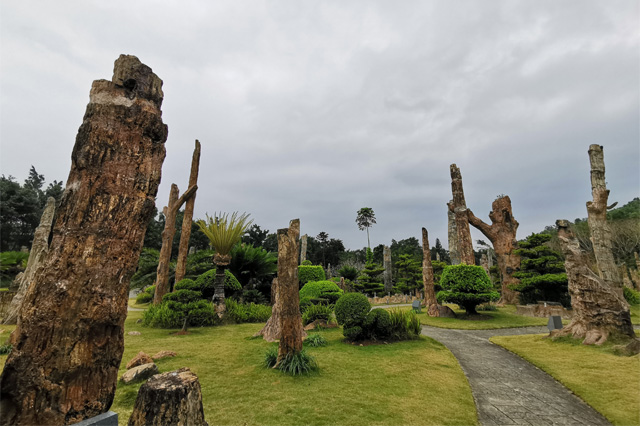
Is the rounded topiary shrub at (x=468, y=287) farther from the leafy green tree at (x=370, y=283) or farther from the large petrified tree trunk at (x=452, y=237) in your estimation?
the leafy green tree at (x=370, y=283)

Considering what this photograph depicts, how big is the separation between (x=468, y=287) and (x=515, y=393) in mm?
7933

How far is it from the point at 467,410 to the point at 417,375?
4.27 ft

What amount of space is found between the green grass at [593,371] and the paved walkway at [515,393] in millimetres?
150

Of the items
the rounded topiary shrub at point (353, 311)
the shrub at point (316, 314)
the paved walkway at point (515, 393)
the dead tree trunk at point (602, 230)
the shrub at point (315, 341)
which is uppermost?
the dead tree trunk at point (602, 230)

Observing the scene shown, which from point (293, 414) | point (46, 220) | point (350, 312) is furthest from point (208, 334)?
point (46, 220)

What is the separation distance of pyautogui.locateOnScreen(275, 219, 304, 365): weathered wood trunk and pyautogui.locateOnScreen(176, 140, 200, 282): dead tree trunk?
822 centimetres

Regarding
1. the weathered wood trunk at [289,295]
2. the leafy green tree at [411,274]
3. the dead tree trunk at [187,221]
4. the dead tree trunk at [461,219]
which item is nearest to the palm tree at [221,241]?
the dead tree trunk at [187,221]

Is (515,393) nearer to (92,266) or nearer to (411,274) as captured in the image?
(92,266)

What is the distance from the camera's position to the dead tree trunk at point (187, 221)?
13.0 metres

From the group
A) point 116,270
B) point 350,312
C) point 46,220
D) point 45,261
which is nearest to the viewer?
point 45,261

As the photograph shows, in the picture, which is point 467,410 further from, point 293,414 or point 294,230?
point 294,230

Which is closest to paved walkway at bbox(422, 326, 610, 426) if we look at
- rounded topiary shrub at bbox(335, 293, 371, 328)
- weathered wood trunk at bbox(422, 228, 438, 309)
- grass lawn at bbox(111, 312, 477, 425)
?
grass lawn at bbox(111, 312, 477, 425)

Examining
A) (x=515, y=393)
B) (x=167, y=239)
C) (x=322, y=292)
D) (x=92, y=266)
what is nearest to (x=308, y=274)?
(x=322, y=292)

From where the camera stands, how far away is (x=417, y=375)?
17.4ft
